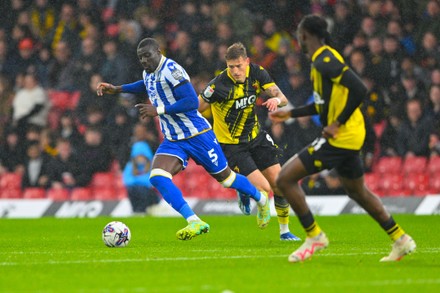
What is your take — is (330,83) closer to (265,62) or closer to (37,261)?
(37,261)

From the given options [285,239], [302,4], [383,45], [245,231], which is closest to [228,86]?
[285,239]

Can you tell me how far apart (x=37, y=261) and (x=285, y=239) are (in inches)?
152

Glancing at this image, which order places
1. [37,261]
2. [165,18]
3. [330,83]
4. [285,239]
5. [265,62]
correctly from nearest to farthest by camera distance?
[330,83], [37,261], [285,239], [265,62], [165,18]

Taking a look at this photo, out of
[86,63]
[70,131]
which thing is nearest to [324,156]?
[70,131]

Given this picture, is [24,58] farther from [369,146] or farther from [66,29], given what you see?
[369,146]

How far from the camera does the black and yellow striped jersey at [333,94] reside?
871 centimetres

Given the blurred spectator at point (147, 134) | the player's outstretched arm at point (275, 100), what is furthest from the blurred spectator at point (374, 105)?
the player's outstretched arm at point (275, 100)

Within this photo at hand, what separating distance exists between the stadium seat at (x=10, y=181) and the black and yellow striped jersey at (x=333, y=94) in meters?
13.5

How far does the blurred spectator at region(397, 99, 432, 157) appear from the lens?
17.8 metres

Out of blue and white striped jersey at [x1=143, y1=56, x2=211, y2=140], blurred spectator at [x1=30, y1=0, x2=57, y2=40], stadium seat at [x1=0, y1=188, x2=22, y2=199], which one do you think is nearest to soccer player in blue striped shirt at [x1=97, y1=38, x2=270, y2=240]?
blue and white striped jersey at [x1=143, y1=56, x2=211, y2=140]

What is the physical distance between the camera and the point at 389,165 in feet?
60.2

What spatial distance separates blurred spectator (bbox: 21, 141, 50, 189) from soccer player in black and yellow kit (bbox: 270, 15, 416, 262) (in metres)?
12.9

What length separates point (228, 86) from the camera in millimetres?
12531

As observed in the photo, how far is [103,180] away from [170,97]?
9037 mm
